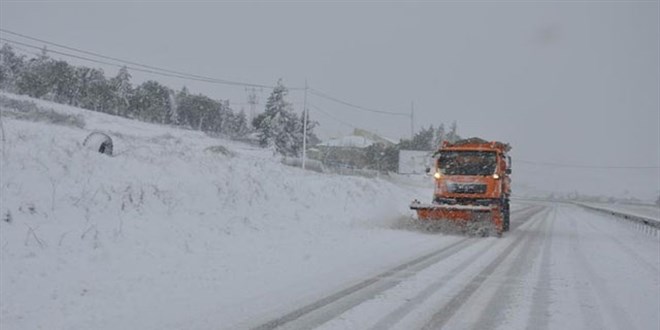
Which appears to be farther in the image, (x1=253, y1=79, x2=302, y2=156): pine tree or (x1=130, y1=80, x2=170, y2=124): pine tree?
(x1=130, y1=80, x2=170, y2=124): pine tree

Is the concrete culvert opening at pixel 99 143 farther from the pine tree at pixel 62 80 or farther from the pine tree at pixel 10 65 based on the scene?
the pine tree at pixel 10 65

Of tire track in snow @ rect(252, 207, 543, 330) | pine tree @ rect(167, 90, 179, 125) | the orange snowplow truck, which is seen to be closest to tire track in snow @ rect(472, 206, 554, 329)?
tire track in snow @ rect(252, 207, 543, 330)

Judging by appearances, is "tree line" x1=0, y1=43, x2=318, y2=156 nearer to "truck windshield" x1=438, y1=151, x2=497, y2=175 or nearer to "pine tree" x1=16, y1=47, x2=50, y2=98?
"pine tree" x1=16, y1=47, x2=50, y2=98

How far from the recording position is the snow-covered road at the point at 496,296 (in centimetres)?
716

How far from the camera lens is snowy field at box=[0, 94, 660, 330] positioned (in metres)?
7.27

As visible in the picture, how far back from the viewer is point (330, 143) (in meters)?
142

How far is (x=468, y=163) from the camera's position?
21203 millimetres

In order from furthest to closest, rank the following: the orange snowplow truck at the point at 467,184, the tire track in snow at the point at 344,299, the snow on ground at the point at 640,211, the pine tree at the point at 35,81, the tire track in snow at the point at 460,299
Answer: the pine tree at the point at 35,81 < the snow on ground at the point at 640,211 < the orange snowplow truck at the point at 467,184 < the tire track in snow at the point at 460,299 < the tire track in snow at the point at 344,299

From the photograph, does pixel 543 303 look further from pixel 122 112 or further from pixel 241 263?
pixel 122 112

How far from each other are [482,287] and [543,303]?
1.32 meters

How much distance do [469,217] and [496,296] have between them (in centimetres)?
1093

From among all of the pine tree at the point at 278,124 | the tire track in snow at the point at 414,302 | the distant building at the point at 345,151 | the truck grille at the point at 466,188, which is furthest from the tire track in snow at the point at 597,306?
the distant building at the point at 345,151

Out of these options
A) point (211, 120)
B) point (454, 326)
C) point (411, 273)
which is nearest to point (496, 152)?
point (411, 273)

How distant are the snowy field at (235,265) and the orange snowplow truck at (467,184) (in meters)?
1.59
